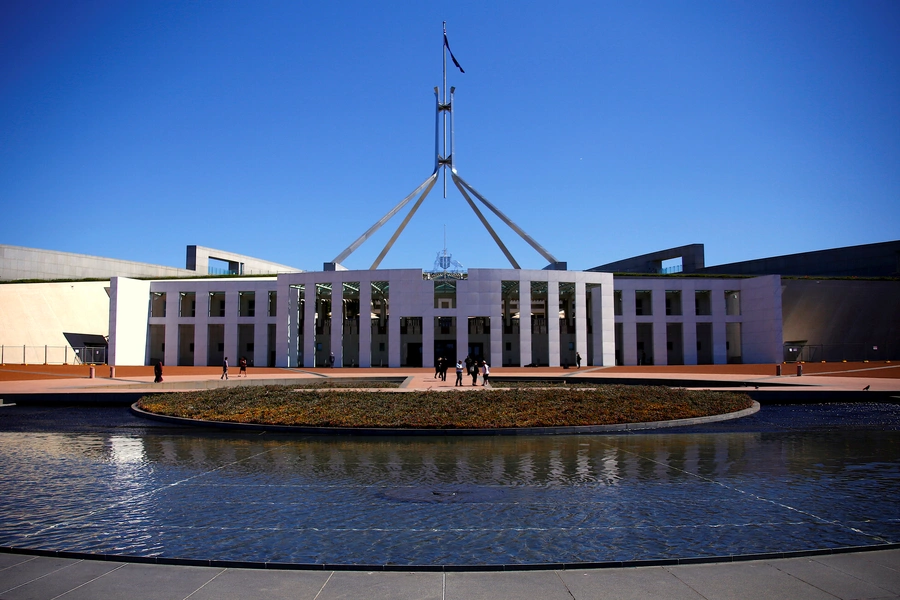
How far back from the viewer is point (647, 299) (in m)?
58.9

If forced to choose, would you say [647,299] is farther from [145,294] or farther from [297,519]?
[297,519]

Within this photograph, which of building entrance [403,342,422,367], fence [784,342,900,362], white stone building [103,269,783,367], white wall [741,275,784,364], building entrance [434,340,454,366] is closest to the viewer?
white stone building [103,269,783,367]

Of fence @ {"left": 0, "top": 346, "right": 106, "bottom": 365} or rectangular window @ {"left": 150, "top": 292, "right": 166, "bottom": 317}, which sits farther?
rectangular window @ {"left": 150, "top": 292, "right": 166, "bottom": 317}

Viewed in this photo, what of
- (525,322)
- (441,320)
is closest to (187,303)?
(441,320)

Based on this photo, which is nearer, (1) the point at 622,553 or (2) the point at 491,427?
(1) the point at 622,553

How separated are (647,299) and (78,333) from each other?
50489 mm

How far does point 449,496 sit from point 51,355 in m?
53.0

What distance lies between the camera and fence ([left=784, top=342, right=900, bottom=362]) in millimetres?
57812

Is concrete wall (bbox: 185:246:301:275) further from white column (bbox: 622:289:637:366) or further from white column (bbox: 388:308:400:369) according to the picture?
white column (bbox: 622:289:637:366)

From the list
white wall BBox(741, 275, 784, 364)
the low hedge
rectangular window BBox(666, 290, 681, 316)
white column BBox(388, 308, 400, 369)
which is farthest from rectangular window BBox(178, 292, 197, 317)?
white wall BBox(741, 275, 784, 364)

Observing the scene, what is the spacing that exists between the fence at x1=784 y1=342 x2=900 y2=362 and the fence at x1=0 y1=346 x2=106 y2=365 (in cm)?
6051

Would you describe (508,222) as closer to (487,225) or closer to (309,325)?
(487,225)

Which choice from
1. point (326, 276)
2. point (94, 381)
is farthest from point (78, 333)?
point (94, 381)

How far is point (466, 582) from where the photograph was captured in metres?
5.49
